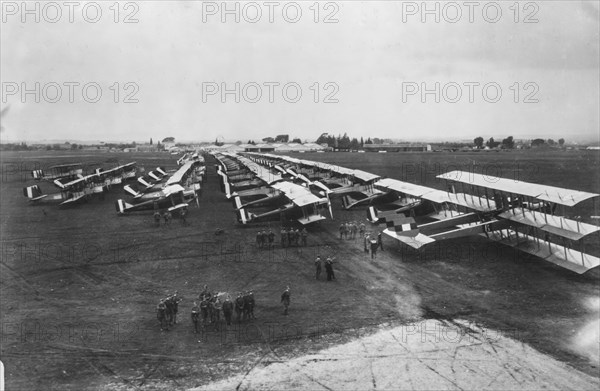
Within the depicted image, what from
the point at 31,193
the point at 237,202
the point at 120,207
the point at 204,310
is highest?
the point at 31,193

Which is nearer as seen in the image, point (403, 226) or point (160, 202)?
point (403, 226)

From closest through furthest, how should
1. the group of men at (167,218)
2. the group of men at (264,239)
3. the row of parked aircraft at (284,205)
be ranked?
the group of men at (264,239), the row of parked aircraft at (284,205), the group of men at (167,218)

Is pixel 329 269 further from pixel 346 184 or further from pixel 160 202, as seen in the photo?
pixel 346 184

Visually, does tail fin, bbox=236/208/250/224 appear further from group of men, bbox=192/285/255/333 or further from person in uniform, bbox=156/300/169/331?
person in uniform, bbox=156/300/169/331

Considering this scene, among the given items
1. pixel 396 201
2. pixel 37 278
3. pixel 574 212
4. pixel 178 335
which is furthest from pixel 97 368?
pixel 574 212

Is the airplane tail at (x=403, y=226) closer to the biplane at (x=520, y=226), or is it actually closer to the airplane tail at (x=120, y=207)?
the biplane at (x=520, y=226)

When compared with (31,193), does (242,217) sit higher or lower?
lower

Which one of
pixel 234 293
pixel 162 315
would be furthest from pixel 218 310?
pixel 234 293

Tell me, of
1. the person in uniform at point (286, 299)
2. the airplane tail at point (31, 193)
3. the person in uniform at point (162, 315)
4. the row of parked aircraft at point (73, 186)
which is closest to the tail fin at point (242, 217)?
the person in uniform at point (286, 299)

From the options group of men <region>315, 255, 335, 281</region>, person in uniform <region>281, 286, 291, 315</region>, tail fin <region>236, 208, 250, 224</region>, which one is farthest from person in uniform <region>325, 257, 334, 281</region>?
tail fin <region>236, 208, 250, 224</region>

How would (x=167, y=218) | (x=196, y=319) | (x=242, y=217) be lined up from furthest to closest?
(x=167, y=218)
(x=242, y=217)
(x=196, y=319)
